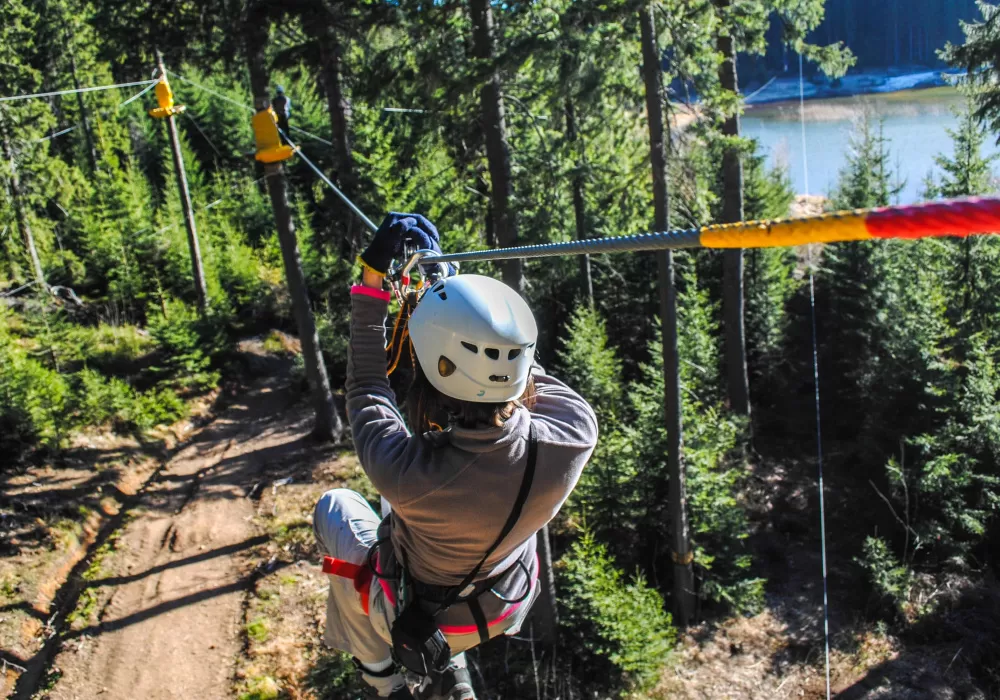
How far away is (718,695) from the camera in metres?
10.4

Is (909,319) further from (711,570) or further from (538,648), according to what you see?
(538,648)

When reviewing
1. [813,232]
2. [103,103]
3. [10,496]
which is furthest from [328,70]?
[103,103]

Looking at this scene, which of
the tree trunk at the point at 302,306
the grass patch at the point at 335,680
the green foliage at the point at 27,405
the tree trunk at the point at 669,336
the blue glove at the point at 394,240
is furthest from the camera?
the tree trunk at the point at 302,306

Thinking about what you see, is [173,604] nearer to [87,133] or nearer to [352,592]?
[352,592]

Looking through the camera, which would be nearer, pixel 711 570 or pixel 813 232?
pixel 813 232

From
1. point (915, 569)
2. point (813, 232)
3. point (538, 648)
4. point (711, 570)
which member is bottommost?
point (915, 569)

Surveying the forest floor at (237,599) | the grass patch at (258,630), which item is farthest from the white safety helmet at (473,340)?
the grass patch at (258,630)

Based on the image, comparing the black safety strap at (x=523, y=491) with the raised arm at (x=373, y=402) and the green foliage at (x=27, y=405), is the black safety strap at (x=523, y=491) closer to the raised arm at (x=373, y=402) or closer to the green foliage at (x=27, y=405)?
the raised arm at (x=373, y=402)

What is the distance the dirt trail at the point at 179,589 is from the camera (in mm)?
7227

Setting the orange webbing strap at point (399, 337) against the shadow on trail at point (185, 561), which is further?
the shadow on trail at point (185, 561)

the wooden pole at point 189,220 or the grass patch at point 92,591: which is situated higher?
the wooden pole at point 189,220

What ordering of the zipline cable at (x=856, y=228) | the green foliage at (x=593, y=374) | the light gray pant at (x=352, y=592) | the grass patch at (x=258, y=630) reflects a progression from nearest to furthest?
the zipline cable at (x=856, y=228) → the light gray pant at (x=352, y=592) → the grass patch at (x=258, y=630) → the green foliage at (x=593, y=374)

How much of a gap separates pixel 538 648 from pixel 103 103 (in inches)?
982

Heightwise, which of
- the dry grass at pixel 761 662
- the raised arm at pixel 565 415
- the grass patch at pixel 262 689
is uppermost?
the raised arm at pixel 565 415
